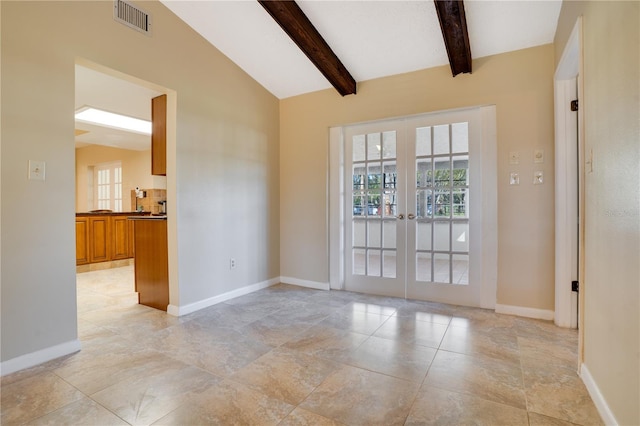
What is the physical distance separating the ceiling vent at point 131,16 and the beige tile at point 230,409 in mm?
2809

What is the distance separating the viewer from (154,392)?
5.68 feet

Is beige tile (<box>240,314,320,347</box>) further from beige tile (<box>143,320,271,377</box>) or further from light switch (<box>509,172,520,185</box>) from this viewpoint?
light switch (<box>509,172,520,185</box>)

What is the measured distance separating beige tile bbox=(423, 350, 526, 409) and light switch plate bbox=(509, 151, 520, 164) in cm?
179

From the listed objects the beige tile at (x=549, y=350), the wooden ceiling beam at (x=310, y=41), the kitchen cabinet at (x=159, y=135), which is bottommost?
the beige tile at (x=549, y=350)

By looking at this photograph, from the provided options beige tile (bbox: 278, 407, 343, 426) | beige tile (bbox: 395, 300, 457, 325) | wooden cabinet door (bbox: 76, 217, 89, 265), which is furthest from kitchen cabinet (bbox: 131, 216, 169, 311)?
wooden cabinet door (bbox: 76, 217, 89, 265)

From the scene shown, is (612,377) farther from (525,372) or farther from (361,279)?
(361,279)

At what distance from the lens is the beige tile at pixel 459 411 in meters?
1.49

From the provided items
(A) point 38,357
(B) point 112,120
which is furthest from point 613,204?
(B) point 112,120

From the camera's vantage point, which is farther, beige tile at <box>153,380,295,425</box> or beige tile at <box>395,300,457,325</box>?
beige tile at <box>395,300,457,325</box>

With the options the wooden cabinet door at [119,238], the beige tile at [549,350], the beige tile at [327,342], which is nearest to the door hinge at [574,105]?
the beige tile at [549,350]

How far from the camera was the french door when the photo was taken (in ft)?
10.5

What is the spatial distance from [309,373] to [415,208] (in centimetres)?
214

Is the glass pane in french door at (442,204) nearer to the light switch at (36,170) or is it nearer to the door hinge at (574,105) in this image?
the door hinge at (574,105)

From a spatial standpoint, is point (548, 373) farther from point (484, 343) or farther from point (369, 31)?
point (369, 31)
